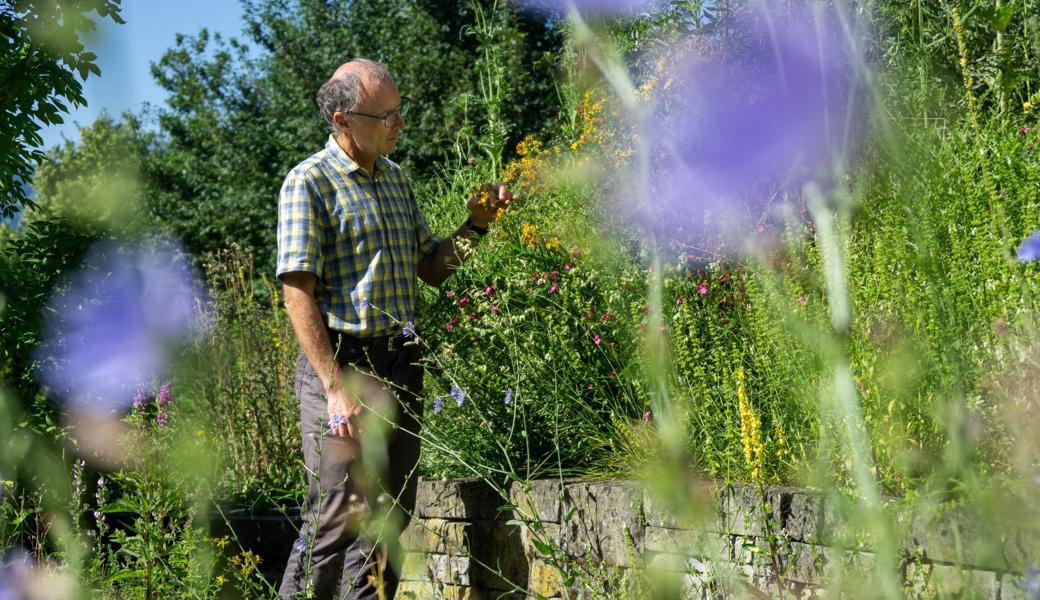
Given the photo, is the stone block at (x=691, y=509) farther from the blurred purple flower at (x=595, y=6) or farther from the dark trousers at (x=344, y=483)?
the dark trousers at (x=344, y=483)

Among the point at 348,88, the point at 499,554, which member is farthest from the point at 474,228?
the point at 499,554

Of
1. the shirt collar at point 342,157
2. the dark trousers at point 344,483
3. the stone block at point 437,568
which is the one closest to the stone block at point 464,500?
the stone block at point 437,568

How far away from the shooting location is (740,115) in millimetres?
939

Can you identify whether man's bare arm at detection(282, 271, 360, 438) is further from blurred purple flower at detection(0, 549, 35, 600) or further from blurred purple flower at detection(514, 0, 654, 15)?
blurred purple flower at detection(514, 0, 654, 15)

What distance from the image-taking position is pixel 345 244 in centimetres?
286

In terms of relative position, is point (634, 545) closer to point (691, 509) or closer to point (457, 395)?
point (457, 395)

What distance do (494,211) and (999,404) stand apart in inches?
61.5

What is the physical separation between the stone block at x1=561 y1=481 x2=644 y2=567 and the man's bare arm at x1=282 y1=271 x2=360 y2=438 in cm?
64

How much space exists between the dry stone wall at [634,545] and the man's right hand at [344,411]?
446 mm

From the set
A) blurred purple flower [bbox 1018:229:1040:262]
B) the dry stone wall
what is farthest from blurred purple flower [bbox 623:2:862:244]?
the dry stone wall

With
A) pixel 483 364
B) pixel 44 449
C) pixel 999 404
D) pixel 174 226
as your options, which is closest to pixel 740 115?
pixel 999 404

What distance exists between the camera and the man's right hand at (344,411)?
265 centimetres

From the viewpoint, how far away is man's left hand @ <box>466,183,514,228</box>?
2984 mm

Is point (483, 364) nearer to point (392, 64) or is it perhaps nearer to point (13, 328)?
→ point (13, 328)
